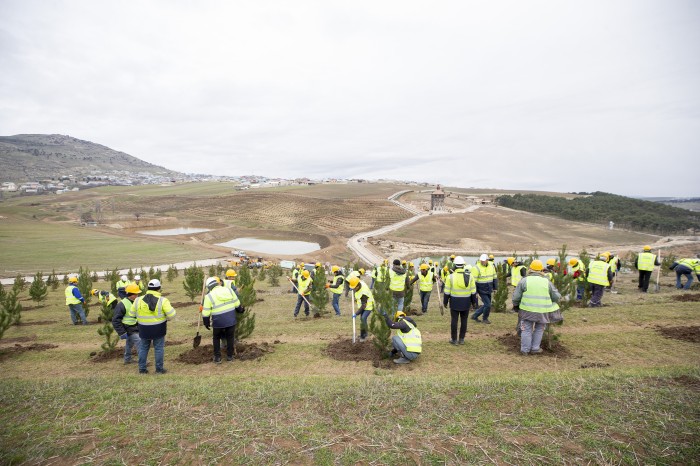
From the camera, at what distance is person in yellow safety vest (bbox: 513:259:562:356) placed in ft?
25.6

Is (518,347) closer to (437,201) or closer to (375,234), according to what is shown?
(375,234)

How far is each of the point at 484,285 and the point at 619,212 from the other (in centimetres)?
10602

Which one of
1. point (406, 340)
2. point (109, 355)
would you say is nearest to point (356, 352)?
point (406, 340)

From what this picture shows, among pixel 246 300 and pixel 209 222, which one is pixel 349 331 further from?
pixel 209 222

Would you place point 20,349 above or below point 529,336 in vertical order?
below

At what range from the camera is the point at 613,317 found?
34.0 ft

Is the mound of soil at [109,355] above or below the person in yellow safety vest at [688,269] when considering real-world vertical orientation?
below

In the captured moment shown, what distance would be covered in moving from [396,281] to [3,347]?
40.7 ft

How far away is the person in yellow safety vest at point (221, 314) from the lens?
320 inches

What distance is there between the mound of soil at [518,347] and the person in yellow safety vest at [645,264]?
31.7ft

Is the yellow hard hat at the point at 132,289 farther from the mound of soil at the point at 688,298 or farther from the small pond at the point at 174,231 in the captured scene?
the small pond at the point at 174,231

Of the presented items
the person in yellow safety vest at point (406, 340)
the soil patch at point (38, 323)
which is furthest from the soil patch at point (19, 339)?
the person in yellow safety vest at point (406, 340)

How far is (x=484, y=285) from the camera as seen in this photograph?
11.4 m

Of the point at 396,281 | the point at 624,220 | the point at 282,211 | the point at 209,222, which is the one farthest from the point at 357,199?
the point at 396,281
